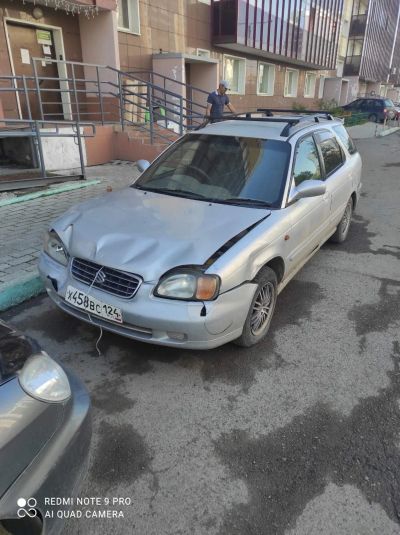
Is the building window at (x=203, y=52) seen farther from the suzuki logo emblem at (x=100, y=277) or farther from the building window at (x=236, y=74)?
the suzuki logo emblem at (x=100, y=277)

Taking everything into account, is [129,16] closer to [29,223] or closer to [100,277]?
[29,223]

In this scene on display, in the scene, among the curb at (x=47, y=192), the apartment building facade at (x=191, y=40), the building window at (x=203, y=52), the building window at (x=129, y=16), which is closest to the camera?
the curb at (x=47, y=192)

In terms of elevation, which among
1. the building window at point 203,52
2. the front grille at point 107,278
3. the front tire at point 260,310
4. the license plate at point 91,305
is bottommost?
the front tire at point 260,310

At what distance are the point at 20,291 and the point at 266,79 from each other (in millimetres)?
20972

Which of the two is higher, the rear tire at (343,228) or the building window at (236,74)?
the building window at (236,74)

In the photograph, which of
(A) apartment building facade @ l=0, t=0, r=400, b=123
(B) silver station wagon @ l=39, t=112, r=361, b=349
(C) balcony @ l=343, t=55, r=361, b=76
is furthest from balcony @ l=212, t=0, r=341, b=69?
(B) silver station wagon @ l=39, t=112, r=361, b=349

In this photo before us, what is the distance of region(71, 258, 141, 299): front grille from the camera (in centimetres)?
269

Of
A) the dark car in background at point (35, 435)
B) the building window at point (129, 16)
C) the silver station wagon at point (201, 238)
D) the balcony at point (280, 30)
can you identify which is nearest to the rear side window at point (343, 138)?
the silver station wagon at point (201, 238)

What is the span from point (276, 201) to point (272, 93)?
2068 centimetres

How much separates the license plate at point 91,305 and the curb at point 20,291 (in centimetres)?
113

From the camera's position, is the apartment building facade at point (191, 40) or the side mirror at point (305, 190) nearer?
the side mirror at point (305, 190)

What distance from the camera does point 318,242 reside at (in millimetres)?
4387

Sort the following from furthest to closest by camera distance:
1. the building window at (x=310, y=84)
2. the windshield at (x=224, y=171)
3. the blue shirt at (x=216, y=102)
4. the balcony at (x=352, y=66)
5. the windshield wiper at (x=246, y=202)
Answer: the balcony at (x=352, y=66), the building window at (x=310, y=84), the blue shirt at (x=216, y=102), the windshield at (x=224, y=171), the windshield wiper at (x=246, y=202)

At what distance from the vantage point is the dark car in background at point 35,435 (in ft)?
4.48
